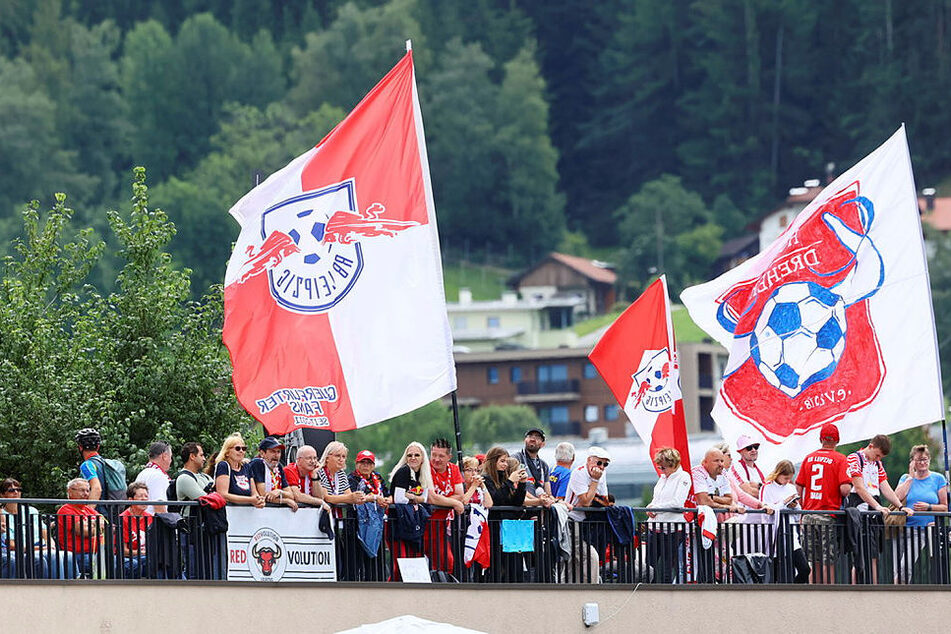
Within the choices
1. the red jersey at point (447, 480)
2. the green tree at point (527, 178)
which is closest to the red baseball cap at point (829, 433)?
the red jersey at point (447, 480)

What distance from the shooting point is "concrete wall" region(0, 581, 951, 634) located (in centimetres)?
2003

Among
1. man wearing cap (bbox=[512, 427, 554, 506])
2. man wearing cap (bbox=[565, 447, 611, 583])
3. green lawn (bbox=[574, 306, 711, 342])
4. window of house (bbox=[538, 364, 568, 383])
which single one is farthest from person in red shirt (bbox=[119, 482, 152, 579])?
window of house (bbox=[538, 364, 568, 383])

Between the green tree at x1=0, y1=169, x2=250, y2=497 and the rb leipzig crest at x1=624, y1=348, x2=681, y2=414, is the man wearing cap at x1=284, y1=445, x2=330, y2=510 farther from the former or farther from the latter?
the green tree at x1=0, y1=169, x2=250, y2=497

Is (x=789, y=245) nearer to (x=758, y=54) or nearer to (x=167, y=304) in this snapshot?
(x=167, y=304)

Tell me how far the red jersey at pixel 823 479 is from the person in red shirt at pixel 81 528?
667cm

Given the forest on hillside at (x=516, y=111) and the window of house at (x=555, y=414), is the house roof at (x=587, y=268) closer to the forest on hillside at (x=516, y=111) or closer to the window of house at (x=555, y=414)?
the forest on hillside at (x=516, y=111)

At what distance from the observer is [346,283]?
20.8 m

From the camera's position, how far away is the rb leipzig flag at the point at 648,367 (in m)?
23.6

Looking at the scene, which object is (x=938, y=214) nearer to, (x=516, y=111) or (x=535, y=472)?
(x=516, y=111)

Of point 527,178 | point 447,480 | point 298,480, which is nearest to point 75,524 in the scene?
point 298,480

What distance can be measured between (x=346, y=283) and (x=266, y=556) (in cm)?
253

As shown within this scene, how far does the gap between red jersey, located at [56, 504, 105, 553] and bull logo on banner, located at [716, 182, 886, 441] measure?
6493 mm

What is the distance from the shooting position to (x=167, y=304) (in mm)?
30125

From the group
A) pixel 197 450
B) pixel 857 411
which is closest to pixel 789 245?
pixel 857 411
